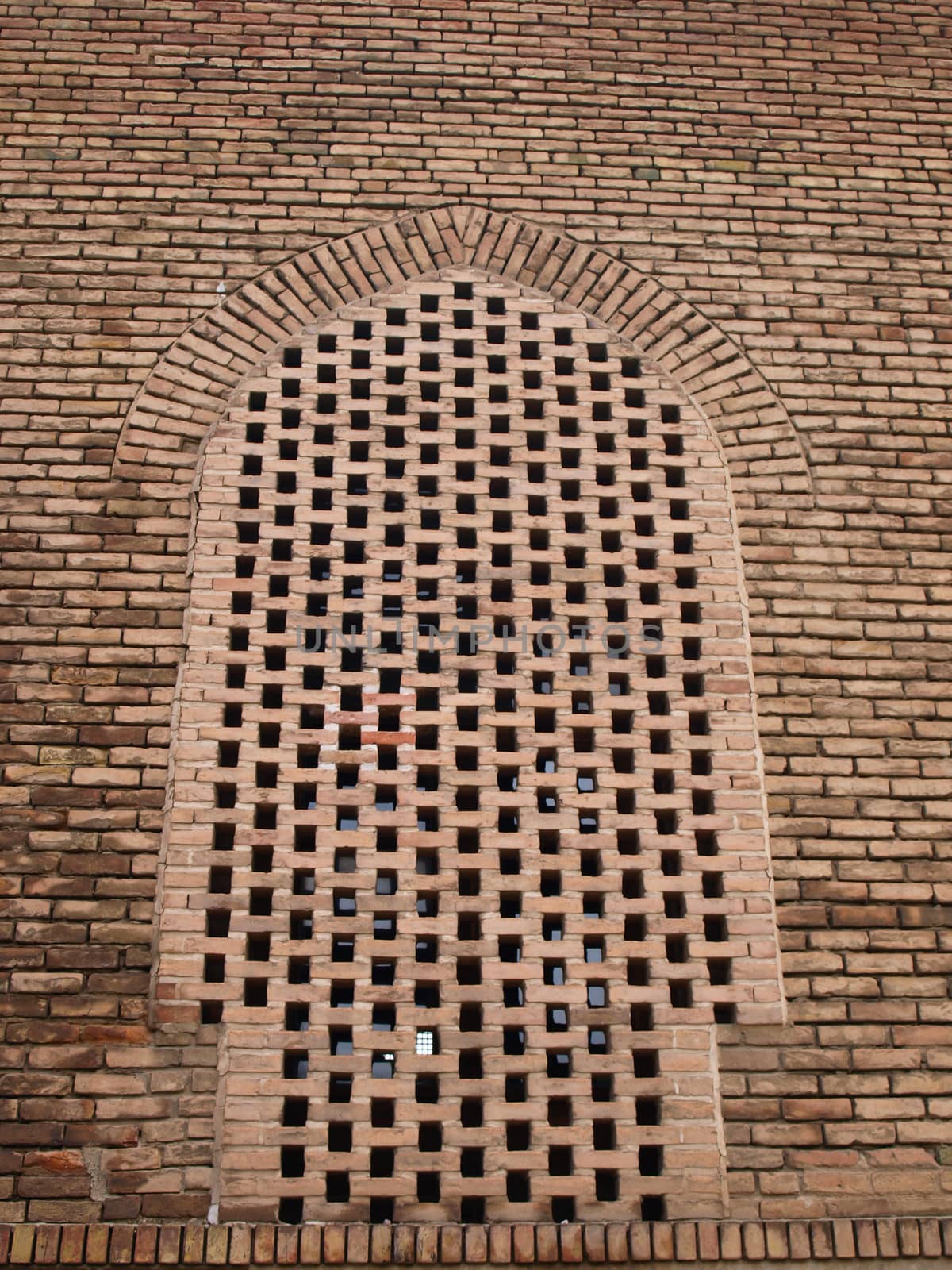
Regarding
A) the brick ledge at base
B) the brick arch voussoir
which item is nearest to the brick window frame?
the brick arch voussoir

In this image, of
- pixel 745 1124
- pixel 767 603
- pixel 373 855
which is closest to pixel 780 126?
pixel 767 603

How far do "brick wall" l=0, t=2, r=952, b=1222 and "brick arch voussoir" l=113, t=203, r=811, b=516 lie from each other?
3cm

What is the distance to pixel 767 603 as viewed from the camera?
15.1 feet

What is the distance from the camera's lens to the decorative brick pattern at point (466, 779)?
3.85 metres

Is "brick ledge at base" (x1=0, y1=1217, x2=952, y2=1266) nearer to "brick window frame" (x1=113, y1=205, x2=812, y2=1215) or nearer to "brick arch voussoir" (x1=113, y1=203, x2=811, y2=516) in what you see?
"brick window frame" (x1=113, y1=205, x2=812, y2=1215)

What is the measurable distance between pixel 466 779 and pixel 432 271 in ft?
6.48

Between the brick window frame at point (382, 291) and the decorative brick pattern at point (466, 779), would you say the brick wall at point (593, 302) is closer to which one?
the brick window frame at point (382, 291)

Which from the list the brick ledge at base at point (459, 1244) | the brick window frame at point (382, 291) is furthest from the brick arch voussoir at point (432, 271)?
the brick ledge at base at point (459, 1244)

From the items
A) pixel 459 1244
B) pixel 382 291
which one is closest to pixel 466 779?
pixel 459 1244

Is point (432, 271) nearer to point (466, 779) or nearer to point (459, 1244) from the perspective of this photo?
point (466, 779)

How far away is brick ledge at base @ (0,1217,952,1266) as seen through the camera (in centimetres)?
363

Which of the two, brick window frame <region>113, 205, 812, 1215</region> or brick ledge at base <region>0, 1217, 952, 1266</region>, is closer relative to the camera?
brick ledge at base <region>0, 1217, 952, 1266</region>

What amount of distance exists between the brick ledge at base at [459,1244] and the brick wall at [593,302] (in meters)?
0.07

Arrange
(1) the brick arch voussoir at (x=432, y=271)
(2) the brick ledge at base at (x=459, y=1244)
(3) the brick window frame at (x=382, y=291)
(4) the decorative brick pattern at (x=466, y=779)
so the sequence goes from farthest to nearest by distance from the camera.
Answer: (1) the brick arch voussoir at (x=432, y=271)
(3) the brick window frame at (x=382, y=291)
(4) the decorative brick pattern at (x=466, y=779)
(2) the brick ledge at base at (x=459, y=1244)
